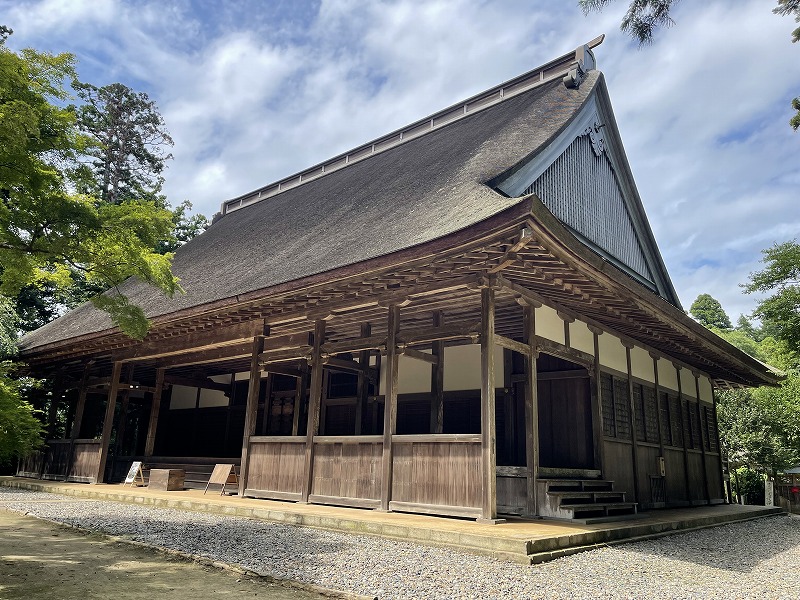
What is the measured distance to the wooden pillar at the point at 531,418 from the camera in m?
6.84

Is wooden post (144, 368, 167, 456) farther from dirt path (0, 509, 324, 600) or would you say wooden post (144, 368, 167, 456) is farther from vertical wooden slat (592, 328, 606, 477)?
vertical wooden slat (592, 328, 606, 477)

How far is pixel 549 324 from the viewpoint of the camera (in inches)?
311

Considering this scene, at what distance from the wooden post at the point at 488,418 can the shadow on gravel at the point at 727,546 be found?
4.54ft

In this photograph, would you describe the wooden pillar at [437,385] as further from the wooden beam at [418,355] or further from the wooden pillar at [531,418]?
the wooden pillar at [531,418]

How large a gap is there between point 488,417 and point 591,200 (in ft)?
21.2

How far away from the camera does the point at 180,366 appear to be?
43.8ft

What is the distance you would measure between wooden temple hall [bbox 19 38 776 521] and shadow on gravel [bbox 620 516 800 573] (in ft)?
3.25

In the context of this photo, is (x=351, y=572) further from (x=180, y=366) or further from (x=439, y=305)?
(x=180, y=366)

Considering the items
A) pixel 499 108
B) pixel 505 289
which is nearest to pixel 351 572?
pixel 505 289

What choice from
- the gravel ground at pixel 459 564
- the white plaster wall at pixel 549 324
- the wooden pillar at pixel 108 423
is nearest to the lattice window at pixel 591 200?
the white plaster wall at pixel 549 324

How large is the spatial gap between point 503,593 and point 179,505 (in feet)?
19.2

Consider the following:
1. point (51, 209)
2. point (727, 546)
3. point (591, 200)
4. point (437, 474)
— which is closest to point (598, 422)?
point (727, 546)

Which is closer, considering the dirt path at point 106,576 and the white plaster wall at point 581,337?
the dirt path at point 106,576

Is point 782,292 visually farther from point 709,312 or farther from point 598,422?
point 709,312
